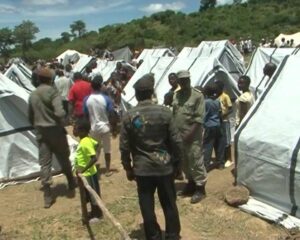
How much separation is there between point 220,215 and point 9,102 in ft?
13.6

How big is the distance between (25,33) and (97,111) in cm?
6270

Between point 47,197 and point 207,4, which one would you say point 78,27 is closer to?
point 207,4

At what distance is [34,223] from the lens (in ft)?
21.0

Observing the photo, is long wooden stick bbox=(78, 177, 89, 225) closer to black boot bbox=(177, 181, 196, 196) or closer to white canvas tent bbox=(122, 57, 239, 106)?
black boot bbox=(177, 181, 196, 196)

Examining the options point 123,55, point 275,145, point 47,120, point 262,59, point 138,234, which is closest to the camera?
point 138,234

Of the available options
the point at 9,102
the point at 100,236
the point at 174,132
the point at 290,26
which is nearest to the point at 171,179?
the point at 174,132

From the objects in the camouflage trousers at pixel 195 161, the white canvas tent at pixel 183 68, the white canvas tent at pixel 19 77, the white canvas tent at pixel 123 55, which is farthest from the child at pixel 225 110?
the white canvas tent at pixel 123 55

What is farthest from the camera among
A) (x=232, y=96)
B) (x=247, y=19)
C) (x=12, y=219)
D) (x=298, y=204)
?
(x=247, y=19)

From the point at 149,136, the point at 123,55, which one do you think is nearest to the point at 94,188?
the point at 149,136

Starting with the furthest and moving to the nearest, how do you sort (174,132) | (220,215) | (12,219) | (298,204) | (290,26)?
Answer: (290,26) < (12,219) < (220,215) < (298,204) < (174,132)

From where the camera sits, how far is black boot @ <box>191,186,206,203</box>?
21.5 ft

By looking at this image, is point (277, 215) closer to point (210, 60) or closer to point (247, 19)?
point (210, 60)

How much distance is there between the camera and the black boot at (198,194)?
6.55 metres

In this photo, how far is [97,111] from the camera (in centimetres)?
768
